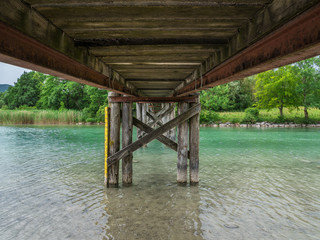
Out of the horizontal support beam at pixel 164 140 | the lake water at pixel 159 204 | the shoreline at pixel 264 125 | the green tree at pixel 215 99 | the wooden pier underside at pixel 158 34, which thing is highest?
the green tree at pixel 215 99

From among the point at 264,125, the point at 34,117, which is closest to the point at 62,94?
the point at 34,117

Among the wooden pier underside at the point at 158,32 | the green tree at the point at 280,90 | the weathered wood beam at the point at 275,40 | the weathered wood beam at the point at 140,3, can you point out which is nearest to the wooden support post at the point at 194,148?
the wooden pier underside at the point at 158,32

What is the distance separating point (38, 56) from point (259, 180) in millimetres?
6516

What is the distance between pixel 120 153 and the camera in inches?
225

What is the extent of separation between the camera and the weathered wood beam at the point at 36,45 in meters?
1.86

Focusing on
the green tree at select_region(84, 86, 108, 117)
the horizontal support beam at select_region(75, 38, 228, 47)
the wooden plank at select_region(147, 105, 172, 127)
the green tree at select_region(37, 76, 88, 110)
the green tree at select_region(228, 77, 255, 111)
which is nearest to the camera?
the horizontal support beam at select_region(75, 38, 228, 47)

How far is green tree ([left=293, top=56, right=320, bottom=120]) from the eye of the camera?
35.0 meters

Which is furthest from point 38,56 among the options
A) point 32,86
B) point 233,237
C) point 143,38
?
point 32,86

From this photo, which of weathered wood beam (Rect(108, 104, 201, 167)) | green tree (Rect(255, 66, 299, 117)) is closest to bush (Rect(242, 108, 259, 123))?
green tree (Rect(255, 66, 299, 117))

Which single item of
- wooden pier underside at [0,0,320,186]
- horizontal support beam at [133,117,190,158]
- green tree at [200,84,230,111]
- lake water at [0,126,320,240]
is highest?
green tree at [200,84,230,111]

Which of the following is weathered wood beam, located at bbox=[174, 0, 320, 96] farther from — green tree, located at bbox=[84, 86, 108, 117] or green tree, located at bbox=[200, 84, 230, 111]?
green tree, located at bbox=[84, 86, 108, 117]

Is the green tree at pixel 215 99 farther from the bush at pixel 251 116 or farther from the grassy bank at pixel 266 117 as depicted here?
the bush at pixel 251 116

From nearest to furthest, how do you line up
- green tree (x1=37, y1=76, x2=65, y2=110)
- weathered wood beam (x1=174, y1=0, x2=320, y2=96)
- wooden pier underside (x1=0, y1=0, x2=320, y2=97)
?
weathered wood beam (x1=174, y1=0, x2=320, y2=96)
wooden pier underside (x1=0, y1=0, x2=320, y2=97)
green tree (x1=37, y1=76, x2=65, y2=110)

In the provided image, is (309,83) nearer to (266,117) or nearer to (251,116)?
(266,117)
